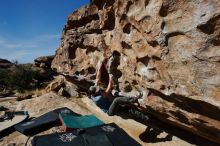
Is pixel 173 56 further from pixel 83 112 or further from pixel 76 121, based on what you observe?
pixel 83 112

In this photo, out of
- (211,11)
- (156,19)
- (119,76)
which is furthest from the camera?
(119,76)

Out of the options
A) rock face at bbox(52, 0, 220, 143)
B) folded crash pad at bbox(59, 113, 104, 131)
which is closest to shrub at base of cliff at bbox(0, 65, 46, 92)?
folded crash pad at bbox(59, 113, 104, 131)

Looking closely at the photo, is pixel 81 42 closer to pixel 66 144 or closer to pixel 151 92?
pixel 151 92

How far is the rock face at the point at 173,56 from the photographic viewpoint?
3.72 meters

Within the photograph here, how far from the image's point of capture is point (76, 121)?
6504 mm

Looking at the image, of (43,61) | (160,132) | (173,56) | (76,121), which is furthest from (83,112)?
(43,61)

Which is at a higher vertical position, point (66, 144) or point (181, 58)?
point (181, 58)

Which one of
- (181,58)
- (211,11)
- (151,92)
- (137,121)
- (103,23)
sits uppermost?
(103,23)

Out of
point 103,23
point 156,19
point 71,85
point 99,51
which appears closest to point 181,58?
point 156,19

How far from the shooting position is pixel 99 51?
328 inches

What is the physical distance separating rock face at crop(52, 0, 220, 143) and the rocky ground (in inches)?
27.8

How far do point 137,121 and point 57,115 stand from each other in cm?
219

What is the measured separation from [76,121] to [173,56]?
327 centimetres

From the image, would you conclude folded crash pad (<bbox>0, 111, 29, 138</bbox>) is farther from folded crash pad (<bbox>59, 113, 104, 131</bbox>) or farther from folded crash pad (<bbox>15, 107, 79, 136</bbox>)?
folded crash pad (<bbox>59, 113, 104, 131</bbox>)
